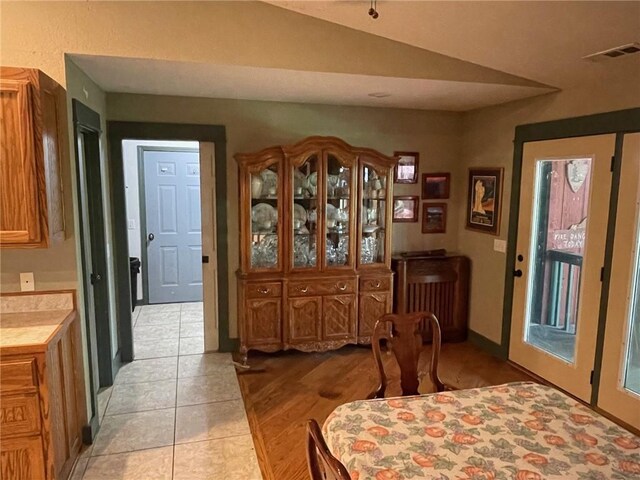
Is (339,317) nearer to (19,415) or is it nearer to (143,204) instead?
(19,415)

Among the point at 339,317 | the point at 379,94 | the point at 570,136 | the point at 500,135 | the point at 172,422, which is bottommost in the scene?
the point at 172,422

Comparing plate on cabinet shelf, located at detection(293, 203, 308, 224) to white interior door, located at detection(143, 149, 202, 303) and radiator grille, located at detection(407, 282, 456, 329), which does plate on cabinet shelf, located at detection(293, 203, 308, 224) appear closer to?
radiator grille, located at detection(407, 282, 456, 329)

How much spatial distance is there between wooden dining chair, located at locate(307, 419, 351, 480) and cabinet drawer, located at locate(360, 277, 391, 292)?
10.1ft

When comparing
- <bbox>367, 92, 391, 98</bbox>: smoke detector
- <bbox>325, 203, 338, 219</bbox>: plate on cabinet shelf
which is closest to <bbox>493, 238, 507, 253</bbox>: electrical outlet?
<bbox>325, 203, 338, 219</bbox>: plate on cabinet shelf

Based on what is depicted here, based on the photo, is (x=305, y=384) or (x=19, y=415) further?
(x=305, y=384)

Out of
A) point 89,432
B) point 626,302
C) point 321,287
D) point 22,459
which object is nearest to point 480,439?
point 626,302

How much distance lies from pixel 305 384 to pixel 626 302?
7.73 ft

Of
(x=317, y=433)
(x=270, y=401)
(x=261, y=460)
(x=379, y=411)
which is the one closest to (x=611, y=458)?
(x=379, y=411)

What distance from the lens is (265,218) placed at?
4.06m

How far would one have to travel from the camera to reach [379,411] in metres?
1.82

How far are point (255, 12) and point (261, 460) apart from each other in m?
2.68

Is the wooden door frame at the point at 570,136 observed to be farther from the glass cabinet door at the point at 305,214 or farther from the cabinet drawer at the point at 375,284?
the glass cabinet door at the point at 305,214

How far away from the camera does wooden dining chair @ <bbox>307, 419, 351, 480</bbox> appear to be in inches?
41.3

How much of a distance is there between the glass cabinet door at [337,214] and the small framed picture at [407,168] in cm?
73
